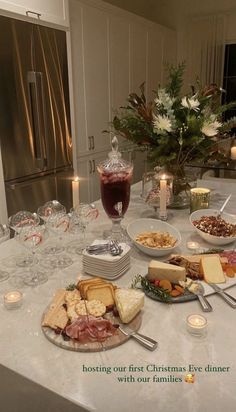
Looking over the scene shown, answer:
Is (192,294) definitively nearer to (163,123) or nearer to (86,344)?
(86,344)

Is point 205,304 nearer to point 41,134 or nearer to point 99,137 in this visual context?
point 41,134

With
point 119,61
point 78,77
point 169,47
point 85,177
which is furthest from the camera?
point 169,47

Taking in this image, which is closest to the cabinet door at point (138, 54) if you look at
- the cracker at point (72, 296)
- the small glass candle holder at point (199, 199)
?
the small glass candle holder at point (199, 199)

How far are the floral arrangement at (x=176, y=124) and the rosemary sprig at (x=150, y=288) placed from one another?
884mm

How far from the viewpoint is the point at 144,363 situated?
82cm

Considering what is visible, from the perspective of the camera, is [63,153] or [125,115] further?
[63,153]

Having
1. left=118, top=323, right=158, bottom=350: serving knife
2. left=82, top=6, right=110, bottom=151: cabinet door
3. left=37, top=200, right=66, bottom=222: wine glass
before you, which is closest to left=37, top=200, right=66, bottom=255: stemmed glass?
left=37, top=200, right=66, bottom=222: wine glass

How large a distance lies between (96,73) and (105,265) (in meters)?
2.67

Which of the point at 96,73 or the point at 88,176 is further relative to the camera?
the point at 88,176

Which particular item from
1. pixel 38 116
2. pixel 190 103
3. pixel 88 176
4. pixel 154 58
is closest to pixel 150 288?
pixel 190 103

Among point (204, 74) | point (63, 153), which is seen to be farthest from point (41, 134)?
point (204, 74)

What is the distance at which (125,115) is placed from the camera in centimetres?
189

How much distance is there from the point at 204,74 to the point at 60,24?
2738 millimetres

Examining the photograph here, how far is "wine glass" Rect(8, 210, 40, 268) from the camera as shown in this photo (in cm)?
130
